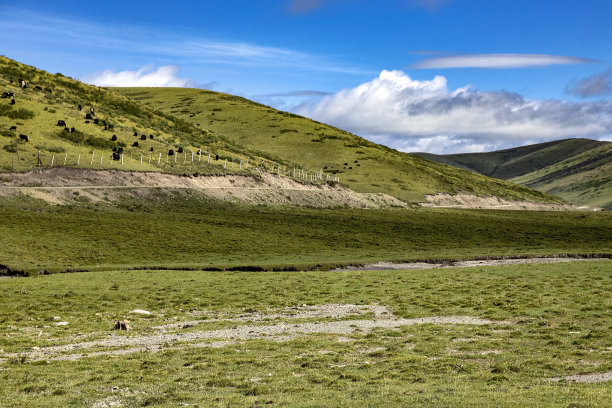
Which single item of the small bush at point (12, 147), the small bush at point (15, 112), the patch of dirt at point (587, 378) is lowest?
the patch of dirt at point (587, 378)

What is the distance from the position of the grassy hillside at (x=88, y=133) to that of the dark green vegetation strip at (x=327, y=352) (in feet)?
174

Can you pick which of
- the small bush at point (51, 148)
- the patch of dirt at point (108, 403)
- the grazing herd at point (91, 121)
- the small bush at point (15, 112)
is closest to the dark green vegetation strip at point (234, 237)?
the small bush at point (51, 148)

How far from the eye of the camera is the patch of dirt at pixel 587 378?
17359mm

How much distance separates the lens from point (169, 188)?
89250mm

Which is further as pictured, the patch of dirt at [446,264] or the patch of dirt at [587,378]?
the patch of dirt at [446,264]

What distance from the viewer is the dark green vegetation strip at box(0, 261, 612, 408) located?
16.2 m

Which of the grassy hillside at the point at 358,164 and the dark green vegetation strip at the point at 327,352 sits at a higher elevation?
the grassy hillside at the point at 358,164

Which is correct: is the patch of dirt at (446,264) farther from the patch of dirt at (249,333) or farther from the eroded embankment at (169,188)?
the eroded embankment at (169,188)

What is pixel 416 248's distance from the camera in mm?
70688

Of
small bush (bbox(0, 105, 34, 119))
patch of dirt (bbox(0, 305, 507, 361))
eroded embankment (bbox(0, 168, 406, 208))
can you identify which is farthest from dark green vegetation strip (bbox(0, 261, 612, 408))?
small bush (bbox(0, 105, 34, 119))

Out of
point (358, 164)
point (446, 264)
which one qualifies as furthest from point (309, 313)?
Result: point (358, 164)

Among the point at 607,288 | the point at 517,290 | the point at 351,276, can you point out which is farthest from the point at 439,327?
the point at 351,276

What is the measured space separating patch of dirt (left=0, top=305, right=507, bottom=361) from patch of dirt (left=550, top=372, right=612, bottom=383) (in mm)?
9776

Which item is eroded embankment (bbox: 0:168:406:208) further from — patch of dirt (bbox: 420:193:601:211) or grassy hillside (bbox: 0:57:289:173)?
patch of dirt (bbox: 420:193:601:211)
